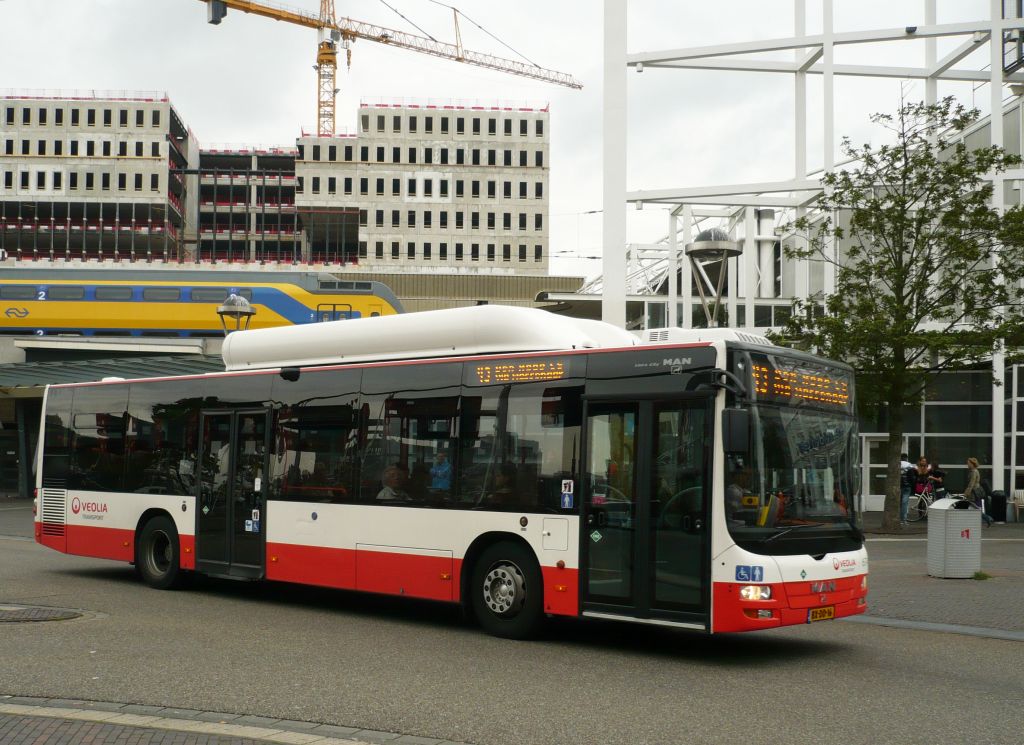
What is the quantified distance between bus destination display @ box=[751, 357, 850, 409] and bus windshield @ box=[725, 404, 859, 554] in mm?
102

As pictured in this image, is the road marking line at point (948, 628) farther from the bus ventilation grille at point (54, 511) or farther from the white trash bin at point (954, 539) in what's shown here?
the bus ventilation grille at point (54, 511)

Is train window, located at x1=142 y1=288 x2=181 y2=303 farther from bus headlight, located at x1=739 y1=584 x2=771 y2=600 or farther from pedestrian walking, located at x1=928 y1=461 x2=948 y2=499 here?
bus headlight, located at x1=739 y1=584 x2=771 y2=600

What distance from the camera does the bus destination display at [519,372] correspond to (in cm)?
1094

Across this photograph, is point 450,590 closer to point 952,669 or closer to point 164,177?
point 952,669

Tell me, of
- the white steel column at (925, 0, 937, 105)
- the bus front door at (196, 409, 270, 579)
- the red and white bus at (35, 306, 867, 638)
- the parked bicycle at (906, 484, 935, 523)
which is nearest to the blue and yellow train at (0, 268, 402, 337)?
the white steel column at (925, 0, 937, 105)

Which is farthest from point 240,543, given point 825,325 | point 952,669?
point 825,325

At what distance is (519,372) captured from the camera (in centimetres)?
1124

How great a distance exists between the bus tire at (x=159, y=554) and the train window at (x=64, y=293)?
37940 millimetres

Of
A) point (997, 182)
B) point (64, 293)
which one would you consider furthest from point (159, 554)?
point (64, 293)

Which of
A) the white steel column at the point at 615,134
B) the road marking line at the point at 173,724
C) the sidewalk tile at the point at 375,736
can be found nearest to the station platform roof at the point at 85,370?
the white steel column at the point at 615,134

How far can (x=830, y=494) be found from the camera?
10133 millimetres

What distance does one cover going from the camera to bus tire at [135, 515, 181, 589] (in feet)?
48.3

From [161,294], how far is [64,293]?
4.19 meters

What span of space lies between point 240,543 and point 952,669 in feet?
26.3
